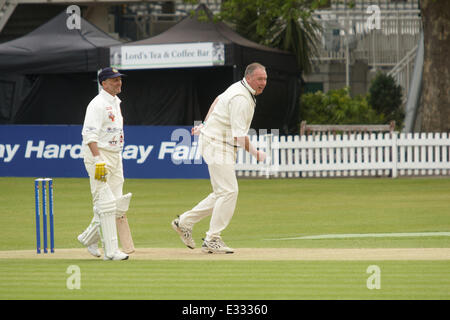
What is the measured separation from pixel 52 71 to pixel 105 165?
686 inches

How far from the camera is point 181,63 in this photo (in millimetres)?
24859

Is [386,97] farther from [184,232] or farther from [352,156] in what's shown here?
[184,232]

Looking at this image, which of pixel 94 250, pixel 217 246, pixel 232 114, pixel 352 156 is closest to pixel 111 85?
pixel 232 114

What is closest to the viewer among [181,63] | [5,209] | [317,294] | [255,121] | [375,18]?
[317,294]

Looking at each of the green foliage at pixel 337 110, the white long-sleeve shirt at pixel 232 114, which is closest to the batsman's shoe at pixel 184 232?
the white long-sleeve shirt at pixel 232 114

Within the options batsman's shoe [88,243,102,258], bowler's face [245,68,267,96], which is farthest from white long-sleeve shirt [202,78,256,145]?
batsman's shoe [88,243,102,258]

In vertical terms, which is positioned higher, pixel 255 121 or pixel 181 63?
pixel 181 63

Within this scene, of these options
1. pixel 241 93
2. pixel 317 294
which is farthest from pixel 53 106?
pixel 317 294

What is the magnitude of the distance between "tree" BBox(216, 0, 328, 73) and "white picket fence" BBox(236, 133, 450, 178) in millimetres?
4953

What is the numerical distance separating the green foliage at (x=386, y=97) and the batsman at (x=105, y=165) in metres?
21.3

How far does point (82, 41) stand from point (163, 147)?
5.19 m

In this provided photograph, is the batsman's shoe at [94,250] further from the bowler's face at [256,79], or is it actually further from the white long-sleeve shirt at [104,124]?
the bowler's face at [256,79]
